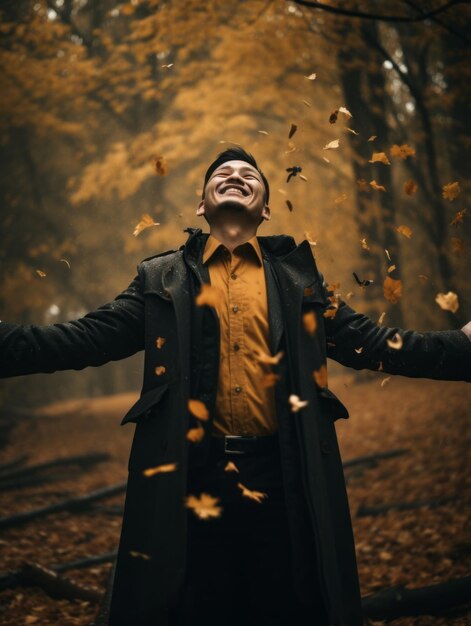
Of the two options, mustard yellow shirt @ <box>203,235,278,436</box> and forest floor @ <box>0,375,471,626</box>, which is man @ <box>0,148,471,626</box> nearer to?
mustard yellow shirt @ <box>203,235,278,436</box>

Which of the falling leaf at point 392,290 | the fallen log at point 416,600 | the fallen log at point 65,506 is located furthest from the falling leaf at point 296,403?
the fallen log at point 65,506

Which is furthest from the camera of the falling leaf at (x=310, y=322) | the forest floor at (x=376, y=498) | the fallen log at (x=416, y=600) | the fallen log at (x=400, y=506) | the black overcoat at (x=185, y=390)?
the fallen log at (x=400, y=506)

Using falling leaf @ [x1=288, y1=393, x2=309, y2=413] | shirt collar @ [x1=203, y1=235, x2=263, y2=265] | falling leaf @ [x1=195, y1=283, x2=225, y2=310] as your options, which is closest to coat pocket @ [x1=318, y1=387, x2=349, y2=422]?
falling leaf @ [x1=288, y1=393, x2=309, y2=413]

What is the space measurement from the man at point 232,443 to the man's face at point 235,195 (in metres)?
0.37

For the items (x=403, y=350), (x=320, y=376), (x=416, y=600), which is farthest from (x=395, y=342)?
(x=416, y=600)

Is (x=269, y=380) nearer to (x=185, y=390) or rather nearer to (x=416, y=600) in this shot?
(x=185, y=390)

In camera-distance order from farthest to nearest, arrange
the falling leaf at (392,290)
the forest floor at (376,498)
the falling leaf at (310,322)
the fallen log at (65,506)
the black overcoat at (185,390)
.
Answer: the fallen log at (65,506) < the forest floor at (376,498) < the falling leaf at (392,290) < the falling leaf at (310,322) < the black overcoat at (185,390)

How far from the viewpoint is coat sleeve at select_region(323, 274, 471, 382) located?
2.40 m

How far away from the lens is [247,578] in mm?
2271

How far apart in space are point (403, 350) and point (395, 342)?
0.17 ft

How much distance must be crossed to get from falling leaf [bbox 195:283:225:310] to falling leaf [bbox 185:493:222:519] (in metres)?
0.83

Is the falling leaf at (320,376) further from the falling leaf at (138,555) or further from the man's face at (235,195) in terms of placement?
the falling leaf at (138,555)

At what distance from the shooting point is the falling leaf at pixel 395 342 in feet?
7.88

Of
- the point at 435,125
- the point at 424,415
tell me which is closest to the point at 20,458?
the point at 424,415
